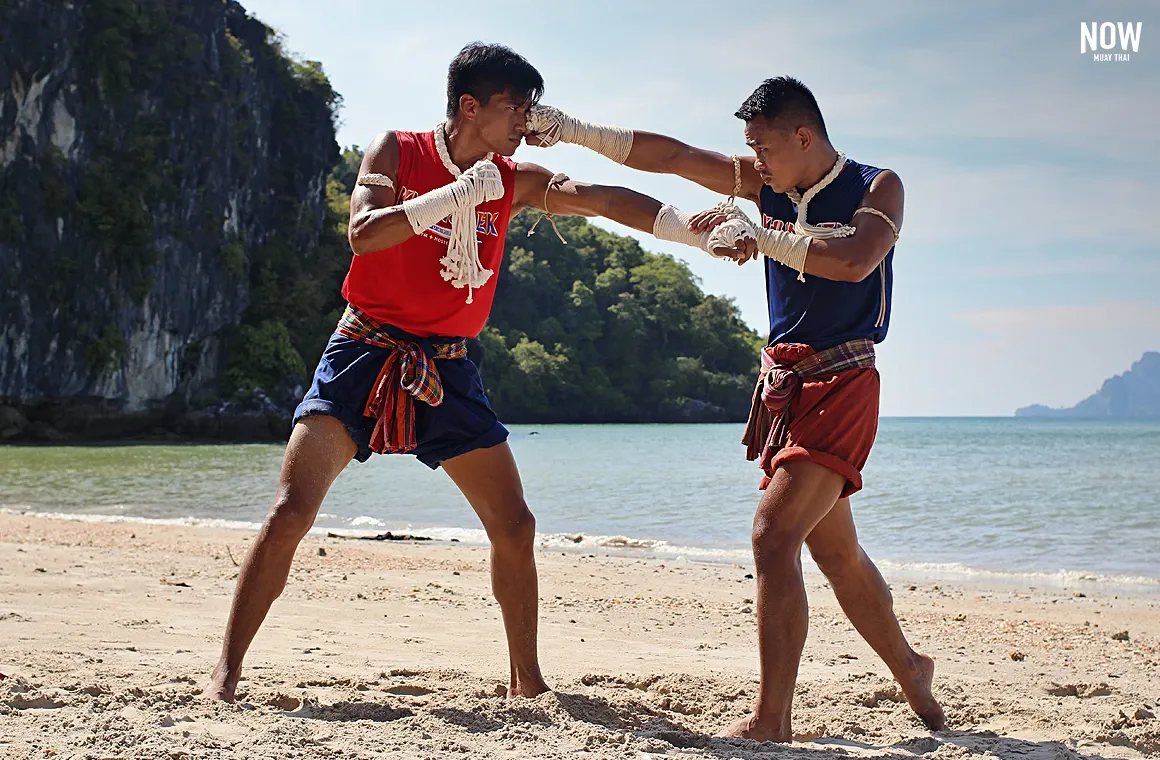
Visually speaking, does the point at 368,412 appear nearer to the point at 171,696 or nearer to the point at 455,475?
the point at 455,475

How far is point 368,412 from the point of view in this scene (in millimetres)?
3668

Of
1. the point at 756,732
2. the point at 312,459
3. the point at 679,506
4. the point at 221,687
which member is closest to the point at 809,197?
the point at 756,732

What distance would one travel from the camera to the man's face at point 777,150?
142 inches

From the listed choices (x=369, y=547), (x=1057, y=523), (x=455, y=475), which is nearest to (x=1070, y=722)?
(x=455, y=475)

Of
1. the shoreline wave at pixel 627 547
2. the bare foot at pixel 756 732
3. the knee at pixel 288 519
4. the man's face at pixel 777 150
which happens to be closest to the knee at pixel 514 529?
the knee at pixel 288 519

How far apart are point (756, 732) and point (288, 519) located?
1573mm

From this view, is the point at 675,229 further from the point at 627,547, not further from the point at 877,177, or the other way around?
the point at 627,547

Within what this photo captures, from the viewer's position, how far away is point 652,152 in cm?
411

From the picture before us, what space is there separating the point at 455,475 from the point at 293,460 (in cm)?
55

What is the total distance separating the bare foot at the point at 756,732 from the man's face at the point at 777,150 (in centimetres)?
171

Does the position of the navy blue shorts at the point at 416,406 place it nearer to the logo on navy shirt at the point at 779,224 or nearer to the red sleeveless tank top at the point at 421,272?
the red sleeveless tank top at the point at 421,272

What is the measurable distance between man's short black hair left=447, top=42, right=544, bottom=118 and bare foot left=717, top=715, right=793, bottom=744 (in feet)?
7.12

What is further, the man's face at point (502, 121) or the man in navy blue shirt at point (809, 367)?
the man's face at point (502, 121)

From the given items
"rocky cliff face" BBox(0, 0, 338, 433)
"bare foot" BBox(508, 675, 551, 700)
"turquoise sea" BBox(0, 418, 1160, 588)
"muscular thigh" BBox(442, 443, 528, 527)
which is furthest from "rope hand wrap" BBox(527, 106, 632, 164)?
"rocky cliff face" BBox(0, 0, 338, 433)
